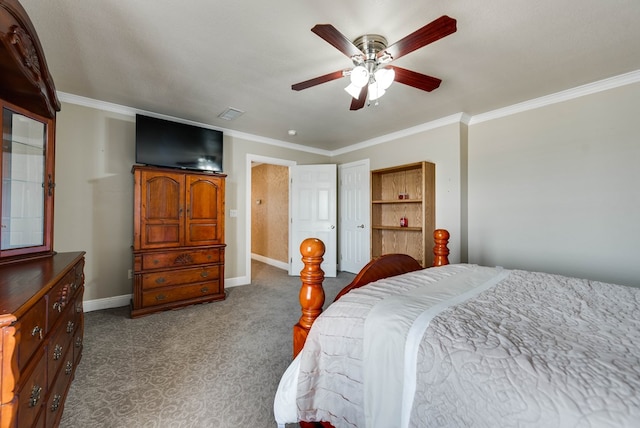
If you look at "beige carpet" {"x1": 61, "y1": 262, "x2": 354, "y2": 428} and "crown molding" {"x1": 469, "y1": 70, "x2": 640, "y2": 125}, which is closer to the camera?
"beige carpet" {"x1": 61, "y1": 262, "x2": 354, "y2": 428}

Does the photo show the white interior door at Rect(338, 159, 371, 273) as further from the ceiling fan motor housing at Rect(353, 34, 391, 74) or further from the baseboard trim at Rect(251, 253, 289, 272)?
the ceiling fan motor housing at Rect(353, 34, 391, 74)

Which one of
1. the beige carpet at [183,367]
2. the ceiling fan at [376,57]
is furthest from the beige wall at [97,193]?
the ceiling fan at [376,57]

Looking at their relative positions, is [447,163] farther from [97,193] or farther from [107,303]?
[107,303]

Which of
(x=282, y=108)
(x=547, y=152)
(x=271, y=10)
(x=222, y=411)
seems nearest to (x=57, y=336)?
(x=222, y=411)

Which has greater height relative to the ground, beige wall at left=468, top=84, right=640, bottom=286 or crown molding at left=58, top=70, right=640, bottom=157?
crown molding at left=58, top=70, right=640, bottom=157

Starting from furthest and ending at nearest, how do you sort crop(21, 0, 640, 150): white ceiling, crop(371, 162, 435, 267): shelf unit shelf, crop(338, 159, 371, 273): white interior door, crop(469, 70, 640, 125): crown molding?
crop(338, 159, 371, 273): white interior door
crop(371, 162, 435, 267): shelf unit shelf
crop(469, 70, 640, 125): crown molding
crop(21, 0, 640, 150): white ceiling

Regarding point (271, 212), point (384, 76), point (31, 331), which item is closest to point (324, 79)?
point (384, 76)

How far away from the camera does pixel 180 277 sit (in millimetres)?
3076

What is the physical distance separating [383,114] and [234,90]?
182 cm

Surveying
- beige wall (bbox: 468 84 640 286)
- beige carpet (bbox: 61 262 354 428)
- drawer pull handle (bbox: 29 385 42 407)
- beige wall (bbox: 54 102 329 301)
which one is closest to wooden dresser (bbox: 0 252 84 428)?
drawer pull handle (bbox: 29 385 42 407)

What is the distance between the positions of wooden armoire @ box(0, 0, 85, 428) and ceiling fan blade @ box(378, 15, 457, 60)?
1780mm

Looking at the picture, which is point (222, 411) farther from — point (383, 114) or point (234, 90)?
point (383, 114)

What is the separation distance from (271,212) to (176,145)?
9.13 ft

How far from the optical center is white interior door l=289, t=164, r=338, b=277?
472cm
